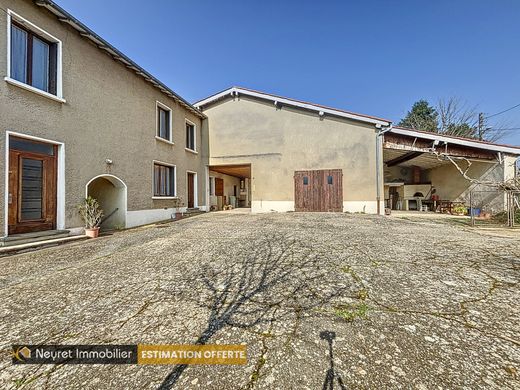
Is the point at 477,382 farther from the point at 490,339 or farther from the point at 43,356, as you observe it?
the point at 43,356

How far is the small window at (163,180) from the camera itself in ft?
30.5

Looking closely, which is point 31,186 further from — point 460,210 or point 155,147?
point 460,210

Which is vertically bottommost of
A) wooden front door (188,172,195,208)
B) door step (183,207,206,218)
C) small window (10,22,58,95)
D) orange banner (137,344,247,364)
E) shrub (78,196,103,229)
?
orange banner (137,344,247,364)

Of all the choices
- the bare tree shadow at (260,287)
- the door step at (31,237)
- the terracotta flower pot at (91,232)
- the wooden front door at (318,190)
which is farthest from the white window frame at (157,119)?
the bare tree shadow at (260,287)

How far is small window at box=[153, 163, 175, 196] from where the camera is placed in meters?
9.30

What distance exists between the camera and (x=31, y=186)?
16.9ft

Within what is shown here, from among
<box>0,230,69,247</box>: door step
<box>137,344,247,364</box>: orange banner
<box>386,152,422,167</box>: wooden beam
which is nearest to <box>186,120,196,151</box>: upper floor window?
<box>0,230,69,247</box>: door step

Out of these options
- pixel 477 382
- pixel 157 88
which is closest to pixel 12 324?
pixel 477 382

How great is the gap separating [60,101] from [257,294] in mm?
6851

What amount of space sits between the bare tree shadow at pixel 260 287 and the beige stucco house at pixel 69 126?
4873 millimetres

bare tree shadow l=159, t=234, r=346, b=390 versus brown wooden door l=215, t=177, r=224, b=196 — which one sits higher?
brown wooden door l=215, t=177, r=224, b=196

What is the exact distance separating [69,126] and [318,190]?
387 inches

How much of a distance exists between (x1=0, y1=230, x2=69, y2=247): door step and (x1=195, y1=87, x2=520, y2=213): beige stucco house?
8.06 meters

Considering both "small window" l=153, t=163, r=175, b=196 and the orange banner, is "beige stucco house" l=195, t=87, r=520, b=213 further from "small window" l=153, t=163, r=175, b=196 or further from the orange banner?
the orange banner
